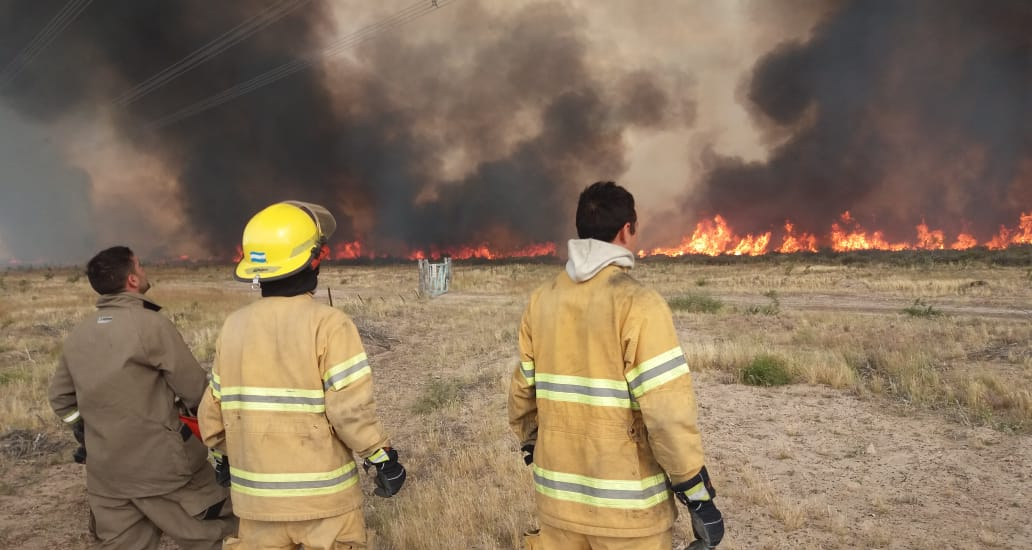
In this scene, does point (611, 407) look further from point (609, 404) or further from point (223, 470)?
point (223, 470)

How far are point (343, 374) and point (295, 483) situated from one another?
0.51 metres

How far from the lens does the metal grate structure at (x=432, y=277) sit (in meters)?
25.0

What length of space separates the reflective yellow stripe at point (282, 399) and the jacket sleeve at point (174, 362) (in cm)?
78

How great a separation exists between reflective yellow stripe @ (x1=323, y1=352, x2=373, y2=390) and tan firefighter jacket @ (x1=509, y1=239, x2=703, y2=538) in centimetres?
77

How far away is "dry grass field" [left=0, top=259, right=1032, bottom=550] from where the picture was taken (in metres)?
4.48

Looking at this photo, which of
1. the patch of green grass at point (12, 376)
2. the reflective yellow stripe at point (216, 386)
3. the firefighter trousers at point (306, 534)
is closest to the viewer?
the firefighter trousers at point (306, 534)

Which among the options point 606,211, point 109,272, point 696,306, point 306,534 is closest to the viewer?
point 606,211

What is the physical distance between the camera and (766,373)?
27.4 ft

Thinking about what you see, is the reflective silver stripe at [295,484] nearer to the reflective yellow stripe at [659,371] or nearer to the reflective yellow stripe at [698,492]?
the reflective yellow stripe at [659,371]

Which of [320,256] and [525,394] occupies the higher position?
[320,256]

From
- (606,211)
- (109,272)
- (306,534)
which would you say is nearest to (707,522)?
(606,211)

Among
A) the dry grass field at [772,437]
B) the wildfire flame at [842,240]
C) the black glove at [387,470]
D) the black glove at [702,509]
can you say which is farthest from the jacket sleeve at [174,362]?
the wildfire flame at [842,240]

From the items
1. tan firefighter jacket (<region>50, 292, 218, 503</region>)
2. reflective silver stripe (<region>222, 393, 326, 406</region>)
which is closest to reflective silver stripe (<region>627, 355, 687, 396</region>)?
reflective silver stripe (<region>222, 393, 326, 406</region>)

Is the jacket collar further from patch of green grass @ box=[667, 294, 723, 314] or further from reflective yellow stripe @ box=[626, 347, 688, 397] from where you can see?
patch of green grass @ box=[667, 294, 723, 314]
